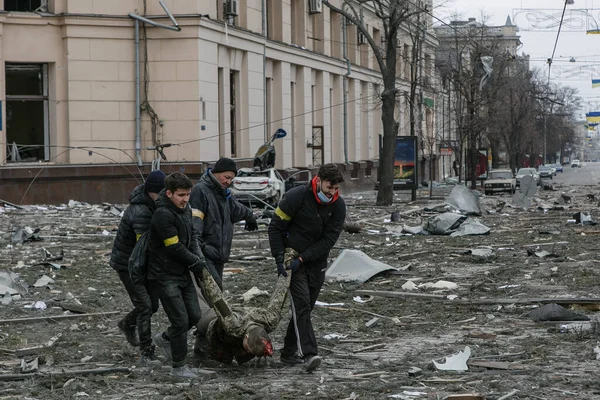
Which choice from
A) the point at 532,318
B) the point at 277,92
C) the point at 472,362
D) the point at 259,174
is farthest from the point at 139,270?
the point at 277,92

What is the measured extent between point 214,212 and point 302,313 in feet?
4.21

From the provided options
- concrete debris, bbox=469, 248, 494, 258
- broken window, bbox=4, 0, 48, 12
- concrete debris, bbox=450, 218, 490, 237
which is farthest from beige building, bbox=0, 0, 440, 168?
concrete debris, bbox=469, 248, 494, 258

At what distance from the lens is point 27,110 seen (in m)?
33.8

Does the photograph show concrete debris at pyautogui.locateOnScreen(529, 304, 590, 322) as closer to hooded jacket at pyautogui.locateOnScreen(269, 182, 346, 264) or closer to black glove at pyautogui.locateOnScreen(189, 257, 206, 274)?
hooded jacket at pyautogui.locateOnScreen(269, 182, 346, 264)

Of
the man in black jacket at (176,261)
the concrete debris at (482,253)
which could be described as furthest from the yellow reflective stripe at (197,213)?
the concrete debris at (482,253)

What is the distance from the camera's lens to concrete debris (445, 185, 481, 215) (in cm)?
3184

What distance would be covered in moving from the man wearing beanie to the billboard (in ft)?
105

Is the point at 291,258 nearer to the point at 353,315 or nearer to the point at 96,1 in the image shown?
the point at 353,315

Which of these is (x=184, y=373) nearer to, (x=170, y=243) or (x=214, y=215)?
(x=170, y=243)

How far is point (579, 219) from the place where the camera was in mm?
26516

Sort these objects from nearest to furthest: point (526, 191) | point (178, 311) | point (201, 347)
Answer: point (178, 311)
point (201, 347)
point (526, 191)

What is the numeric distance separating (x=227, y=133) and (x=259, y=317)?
93.3ft

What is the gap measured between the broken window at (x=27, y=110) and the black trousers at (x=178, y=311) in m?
25.7

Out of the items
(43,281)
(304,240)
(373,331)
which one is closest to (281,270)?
(304,240)
